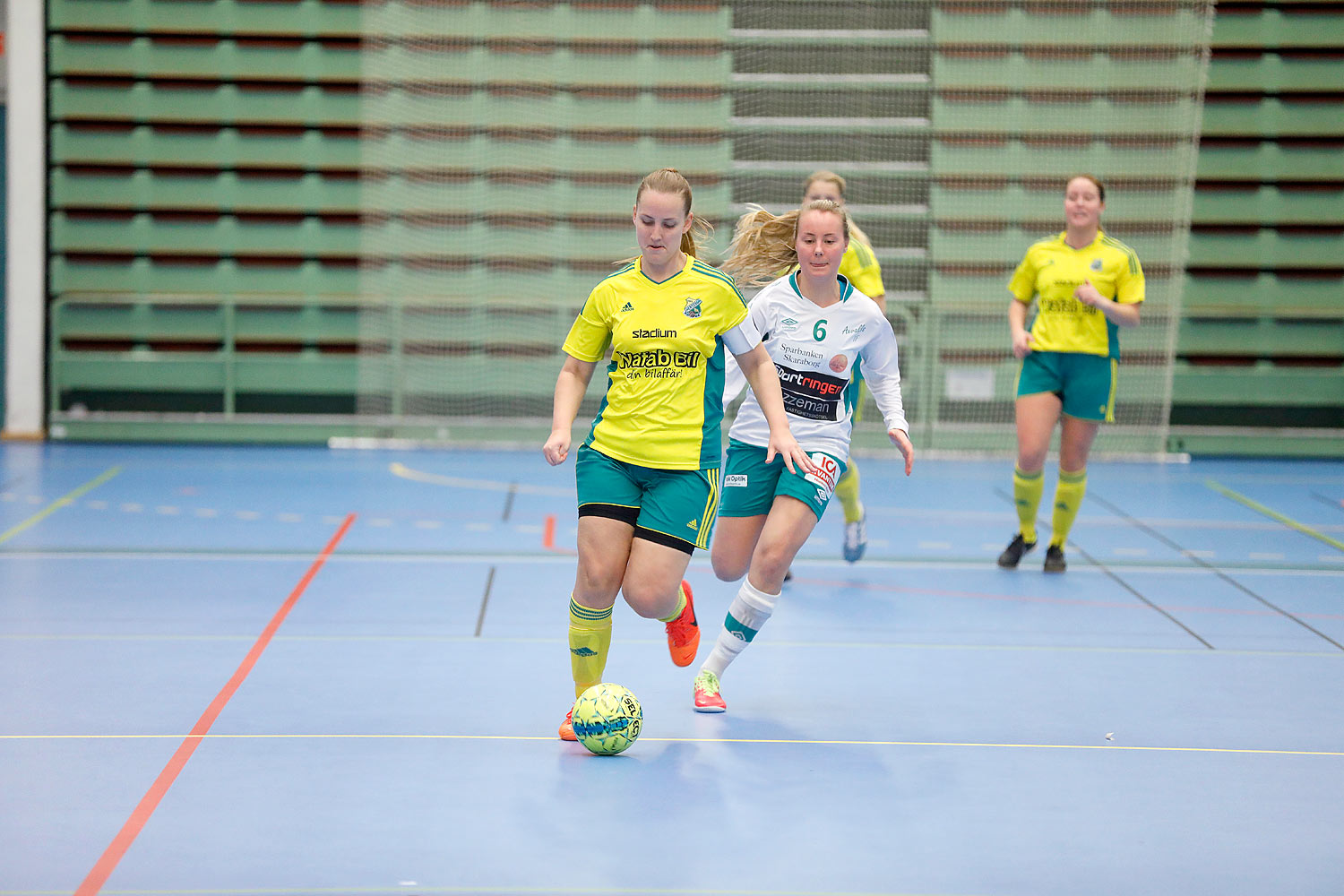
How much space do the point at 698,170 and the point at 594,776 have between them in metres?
8.08

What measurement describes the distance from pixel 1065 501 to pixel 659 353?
3500 mm

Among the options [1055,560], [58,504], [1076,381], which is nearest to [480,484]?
[58,504]

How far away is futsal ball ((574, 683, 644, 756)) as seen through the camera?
3535mm

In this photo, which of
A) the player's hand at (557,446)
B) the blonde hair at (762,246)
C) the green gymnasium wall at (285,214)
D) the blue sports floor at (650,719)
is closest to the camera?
the blue sports floor at (650,719)

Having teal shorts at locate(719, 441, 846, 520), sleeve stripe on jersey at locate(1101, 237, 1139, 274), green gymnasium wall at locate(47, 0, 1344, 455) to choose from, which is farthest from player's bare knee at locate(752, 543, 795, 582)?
green gymnasium wall at locate(47, 0, 1344, 455)

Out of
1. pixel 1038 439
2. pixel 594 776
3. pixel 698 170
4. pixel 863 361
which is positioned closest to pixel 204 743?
pixel 594 776

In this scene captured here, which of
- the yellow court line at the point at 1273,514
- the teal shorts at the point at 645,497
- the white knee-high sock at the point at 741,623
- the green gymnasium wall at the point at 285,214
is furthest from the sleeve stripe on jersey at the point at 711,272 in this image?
the green gymnasium wall at the point at 285,214

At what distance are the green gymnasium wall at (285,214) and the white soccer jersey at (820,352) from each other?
677 cm

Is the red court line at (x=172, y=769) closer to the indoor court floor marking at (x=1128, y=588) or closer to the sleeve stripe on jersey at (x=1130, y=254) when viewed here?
the indoor court floor marking at (x=1128, y=588)

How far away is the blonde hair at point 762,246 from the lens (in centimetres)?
455

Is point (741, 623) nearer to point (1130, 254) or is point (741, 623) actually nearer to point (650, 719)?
point (650, 719)

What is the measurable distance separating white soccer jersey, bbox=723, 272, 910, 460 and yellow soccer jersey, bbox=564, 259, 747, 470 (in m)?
0.54

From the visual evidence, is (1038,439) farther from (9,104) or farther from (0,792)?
(9,104)

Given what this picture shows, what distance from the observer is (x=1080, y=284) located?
20.1 feet
